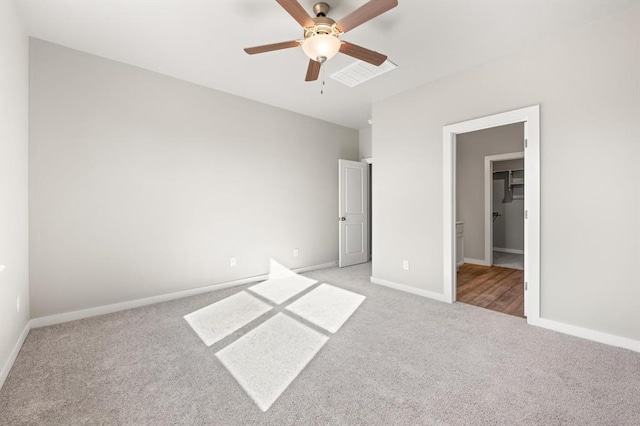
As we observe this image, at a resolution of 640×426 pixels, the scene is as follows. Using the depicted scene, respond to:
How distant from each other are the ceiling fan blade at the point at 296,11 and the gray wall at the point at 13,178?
1990 mm

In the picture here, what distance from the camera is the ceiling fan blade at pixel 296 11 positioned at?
5.52 feet

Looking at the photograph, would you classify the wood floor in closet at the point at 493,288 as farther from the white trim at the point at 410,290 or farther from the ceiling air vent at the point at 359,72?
the ceiling air vent at the point at 359,72

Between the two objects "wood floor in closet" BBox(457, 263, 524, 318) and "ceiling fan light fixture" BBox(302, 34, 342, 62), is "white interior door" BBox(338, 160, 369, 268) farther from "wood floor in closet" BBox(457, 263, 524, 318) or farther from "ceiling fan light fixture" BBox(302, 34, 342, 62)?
"ceiling fan light fixture" BBox(302, 34, 342, 62)

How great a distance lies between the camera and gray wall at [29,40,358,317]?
2740 millimetres

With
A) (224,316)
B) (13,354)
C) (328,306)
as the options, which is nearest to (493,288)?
(328,306)

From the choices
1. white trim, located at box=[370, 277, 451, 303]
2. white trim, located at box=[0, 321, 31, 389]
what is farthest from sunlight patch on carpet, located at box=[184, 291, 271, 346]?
white trim, located at box=[370, 277, 451, 303]

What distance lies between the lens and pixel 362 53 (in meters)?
2.23

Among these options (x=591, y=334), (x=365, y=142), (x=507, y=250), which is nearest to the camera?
(x=591, y=334)

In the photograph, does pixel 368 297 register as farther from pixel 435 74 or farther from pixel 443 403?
pixel 435 74

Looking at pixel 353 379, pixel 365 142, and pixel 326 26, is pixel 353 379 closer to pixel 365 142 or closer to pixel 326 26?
pixel 326 26

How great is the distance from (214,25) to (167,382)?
9.32 ft

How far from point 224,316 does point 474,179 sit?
5.25 m

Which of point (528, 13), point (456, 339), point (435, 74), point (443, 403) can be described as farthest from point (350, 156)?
point (443, 403)

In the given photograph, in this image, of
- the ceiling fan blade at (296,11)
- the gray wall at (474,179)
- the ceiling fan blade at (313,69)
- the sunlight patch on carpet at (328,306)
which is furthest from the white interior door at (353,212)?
the ceiling fan blade at (296,11)
